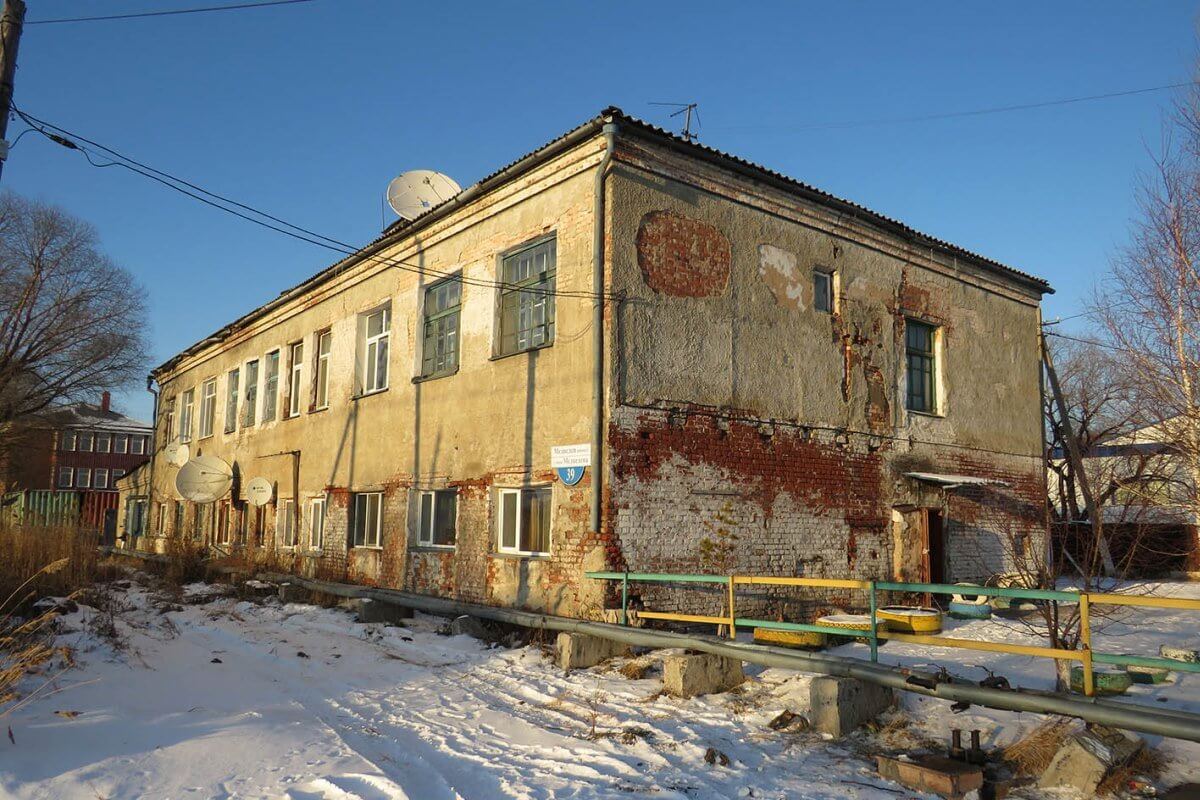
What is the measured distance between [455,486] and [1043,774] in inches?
361

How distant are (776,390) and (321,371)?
1037 centimetres

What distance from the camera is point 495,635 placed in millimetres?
10969

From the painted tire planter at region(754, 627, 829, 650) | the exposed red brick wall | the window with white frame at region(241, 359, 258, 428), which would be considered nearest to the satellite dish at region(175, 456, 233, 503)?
the window with white frame at region(241, 359, 258, 428)

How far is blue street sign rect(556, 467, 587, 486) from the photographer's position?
1062cm

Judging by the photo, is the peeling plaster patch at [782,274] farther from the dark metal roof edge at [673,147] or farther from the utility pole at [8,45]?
the utility pole at [8,45]

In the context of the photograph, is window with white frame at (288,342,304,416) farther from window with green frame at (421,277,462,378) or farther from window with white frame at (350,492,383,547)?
window with green frame at (421,277,462,378)

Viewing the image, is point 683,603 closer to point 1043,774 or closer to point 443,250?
point 1043,774

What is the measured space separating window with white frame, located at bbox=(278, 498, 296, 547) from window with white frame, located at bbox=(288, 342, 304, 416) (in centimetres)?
202

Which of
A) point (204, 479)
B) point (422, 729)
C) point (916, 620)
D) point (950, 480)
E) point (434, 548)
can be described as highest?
point (204, 479)

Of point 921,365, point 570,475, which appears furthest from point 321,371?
point 921,365

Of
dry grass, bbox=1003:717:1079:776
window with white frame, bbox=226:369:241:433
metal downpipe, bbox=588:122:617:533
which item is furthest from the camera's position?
window with white frame, bbox=226:369:241:433

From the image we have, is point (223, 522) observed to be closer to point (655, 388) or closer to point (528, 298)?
point (528, 298)

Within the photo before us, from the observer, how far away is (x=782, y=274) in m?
12.7

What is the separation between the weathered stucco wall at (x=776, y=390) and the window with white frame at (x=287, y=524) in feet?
34.3
